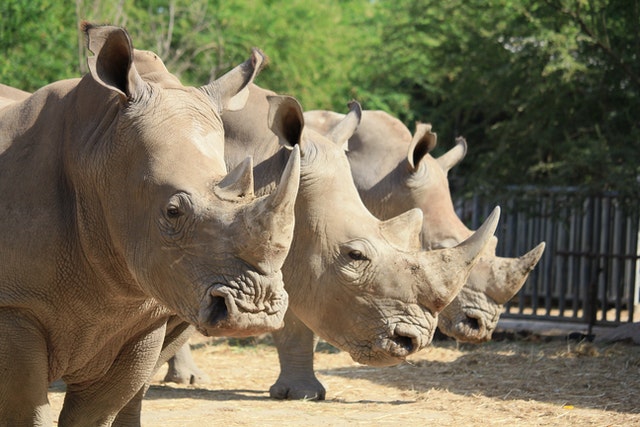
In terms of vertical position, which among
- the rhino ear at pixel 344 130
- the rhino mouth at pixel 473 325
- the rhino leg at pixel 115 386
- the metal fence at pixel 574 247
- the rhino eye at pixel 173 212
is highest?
the rhino eye at pixel 173 212

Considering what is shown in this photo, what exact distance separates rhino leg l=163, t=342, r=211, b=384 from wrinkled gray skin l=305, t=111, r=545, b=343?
6.01 feet

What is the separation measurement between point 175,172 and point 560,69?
874 centimetres

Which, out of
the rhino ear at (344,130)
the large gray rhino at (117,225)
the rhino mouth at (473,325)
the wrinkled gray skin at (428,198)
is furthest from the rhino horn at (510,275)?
the large gray rhino at (117,225)

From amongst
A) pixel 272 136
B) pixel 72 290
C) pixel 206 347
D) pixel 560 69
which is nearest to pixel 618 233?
pixel 560 69

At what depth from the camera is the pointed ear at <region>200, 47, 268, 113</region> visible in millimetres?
4195

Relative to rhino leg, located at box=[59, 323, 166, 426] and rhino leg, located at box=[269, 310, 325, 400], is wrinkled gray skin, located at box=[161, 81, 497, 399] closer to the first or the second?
rhino leg, located at box=[59, 323, 166, 426]

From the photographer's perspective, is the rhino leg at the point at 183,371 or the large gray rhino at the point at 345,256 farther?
the rhino leg at the point at 183,371

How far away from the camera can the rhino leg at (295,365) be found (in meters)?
7.43

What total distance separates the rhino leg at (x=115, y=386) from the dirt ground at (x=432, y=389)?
179 cm

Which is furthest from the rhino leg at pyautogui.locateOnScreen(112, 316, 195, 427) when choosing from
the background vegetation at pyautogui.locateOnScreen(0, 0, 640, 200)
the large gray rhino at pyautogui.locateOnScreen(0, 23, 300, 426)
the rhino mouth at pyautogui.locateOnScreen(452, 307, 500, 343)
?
the background vegetation at pyautogui.locateOnScreen(0, 0, 640, 200)

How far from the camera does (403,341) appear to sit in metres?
5.01

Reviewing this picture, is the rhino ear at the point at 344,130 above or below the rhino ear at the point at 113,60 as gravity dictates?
below

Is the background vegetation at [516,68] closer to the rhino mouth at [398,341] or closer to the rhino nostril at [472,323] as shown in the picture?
the rhino nostril at [472,323]

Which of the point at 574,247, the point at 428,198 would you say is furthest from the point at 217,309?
the point at 574,247
